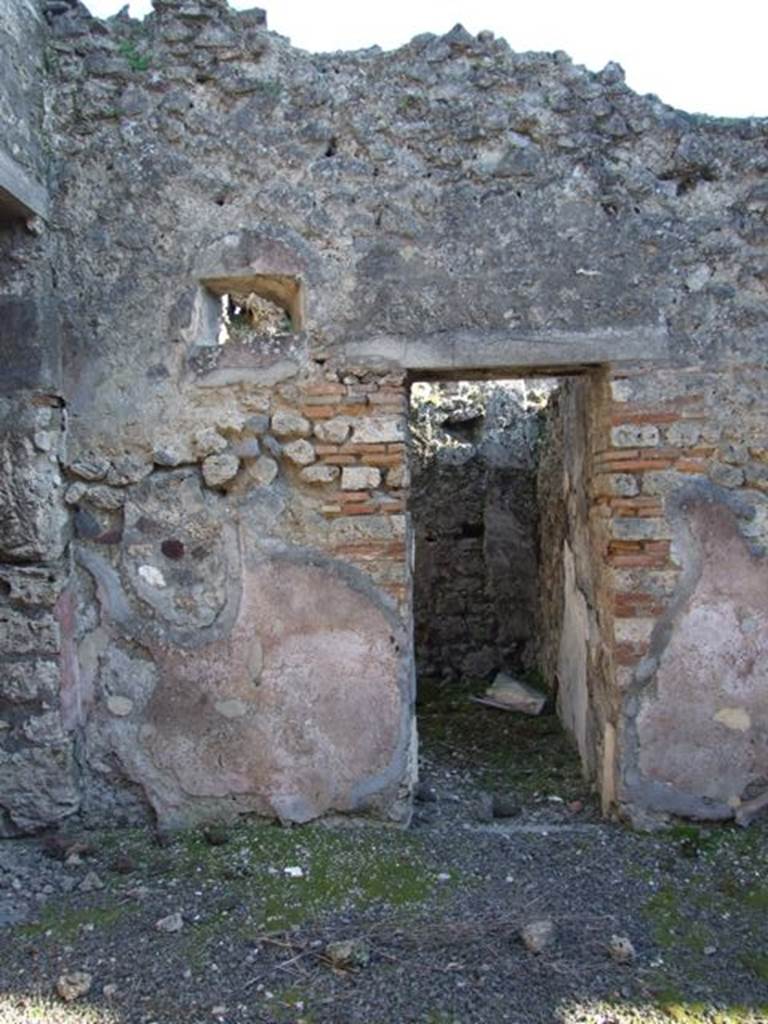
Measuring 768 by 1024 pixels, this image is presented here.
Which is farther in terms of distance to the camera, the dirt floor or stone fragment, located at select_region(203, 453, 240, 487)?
stone fragment, located at select_region(203, 453, 240, 487)

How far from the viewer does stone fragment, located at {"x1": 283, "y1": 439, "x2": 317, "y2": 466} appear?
357 cm

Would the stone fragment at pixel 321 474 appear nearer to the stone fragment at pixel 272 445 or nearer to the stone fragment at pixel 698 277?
the stone fragment at pixel 272 445

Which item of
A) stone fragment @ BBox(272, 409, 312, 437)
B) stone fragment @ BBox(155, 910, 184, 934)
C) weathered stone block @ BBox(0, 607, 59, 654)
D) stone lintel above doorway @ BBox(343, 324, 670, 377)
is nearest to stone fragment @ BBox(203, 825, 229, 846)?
stone fragment @ BBox(155, 910, 184, 934)

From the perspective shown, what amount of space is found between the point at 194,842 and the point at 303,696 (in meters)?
0.68

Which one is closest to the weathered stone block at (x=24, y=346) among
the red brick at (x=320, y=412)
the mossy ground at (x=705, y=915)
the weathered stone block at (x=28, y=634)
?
the weathered stone block at (x=28, y=634)

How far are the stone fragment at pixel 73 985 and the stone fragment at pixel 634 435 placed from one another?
8.38ft

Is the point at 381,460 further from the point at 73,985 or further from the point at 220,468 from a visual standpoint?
the point at 73,985

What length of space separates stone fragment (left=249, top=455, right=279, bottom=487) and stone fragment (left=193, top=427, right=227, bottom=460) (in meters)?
0.15

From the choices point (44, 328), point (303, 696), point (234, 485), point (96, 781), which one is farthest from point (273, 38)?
point (96, 781)

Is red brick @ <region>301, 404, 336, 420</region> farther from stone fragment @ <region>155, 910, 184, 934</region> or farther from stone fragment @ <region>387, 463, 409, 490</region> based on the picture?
stone fragment @ <region>155, 910, 184, 934</region>

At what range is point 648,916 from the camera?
299 cm

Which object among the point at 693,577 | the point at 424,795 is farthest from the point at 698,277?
the point at 424,795

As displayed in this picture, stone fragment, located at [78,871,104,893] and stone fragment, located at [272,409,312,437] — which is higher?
stone fragment, located at [272,409,312,437]

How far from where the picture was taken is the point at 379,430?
11.7ft
